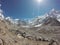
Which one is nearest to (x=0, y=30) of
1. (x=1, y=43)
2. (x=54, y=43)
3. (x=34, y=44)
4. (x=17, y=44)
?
(x=17, y=44)

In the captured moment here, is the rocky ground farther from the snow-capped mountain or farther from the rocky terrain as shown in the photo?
the snow-capped mountain

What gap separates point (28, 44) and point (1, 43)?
533cm

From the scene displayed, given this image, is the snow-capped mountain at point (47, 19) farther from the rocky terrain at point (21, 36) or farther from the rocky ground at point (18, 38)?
the rocky ground at point (18, 38)

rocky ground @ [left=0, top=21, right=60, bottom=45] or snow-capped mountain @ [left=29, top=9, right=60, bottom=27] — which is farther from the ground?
snow-capped mountain @ [left=29, top=9, right=60, bottom=27]

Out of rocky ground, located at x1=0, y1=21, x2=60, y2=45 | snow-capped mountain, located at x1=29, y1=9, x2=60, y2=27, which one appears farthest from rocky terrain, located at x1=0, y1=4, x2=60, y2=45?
snow-capped mountain, located at x1=29, y1=9, x2=60, y2=27

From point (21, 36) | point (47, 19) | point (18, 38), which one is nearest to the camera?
point (18, 38)

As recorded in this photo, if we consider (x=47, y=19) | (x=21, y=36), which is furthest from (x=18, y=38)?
(x=47, y=19)

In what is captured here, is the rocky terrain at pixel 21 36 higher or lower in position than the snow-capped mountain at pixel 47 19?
lower

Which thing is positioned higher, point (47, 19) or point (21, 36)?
point (47, 19)

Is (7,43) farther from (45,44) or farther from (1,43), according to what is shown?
(45,44)

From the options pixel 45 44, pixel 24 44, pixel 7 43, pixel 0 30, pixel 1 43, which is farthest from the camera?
pixel 45 44

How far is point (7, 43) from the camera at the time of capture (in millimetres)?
11875

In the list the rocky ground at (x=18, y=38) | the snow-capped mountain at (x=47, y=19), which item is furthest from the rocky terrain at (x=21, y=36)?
the snow-capped mountain at (x=47, y=19)

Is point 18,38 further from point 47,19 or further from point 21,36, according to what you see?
point 47,19
